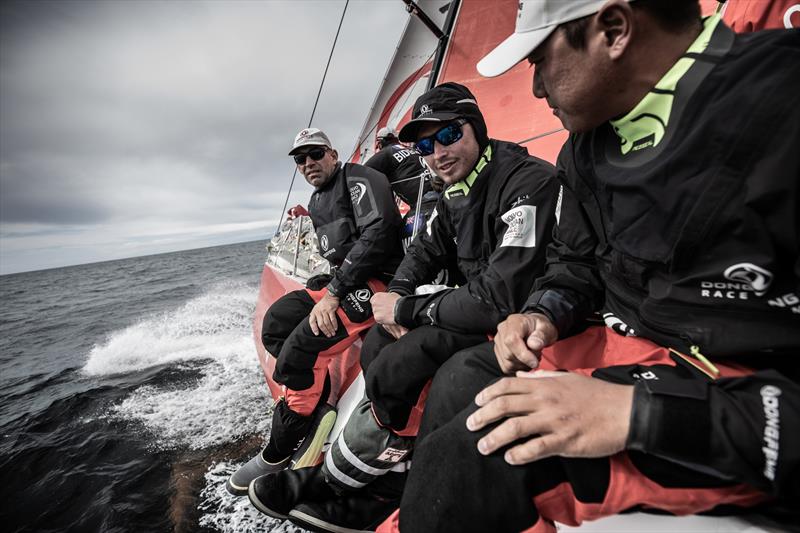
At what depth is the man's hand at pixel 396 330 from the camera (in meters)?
1.66

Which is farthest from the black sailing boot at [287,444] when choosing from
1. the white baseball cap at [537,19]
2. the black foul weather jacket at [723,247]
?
the white baseball cap at [537,19]

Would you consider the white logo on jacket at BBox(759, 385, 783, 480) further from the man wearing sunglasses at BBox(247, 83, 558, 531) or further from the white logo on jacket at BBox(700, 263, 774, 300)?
the man wearing sunglasses at BBox(247, 83, 558, 531)

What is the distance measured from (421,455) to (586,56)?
1039 mm

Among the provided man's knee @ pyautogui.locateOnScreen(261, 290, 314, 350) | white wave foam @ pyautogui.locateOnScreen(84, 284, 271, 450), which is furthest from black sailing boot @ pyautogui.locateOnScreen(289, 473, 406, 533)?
white wave foam @ pyautogui.locateOnScreen(84, 284, 271, 450)

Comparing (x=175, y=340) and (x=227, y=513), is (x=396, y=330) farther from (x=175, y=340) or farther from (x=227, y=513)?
(x=175, y=340)

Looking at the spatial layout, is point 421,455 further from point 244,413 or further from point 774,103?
point 244,413

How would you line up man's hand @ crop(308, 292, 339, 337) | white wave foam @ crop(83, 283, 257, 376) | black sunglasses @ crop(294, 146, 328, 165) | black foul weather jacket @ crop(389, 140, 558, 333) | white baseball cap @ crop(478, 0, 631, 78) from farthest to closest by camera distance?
1. white wave foam @ crop(83, 283, 257, 376)
2. black sunglasses @ crop(294, 146, 328, 165)
3. man's hand @ crop(308, 292, 339, 337)
4. black foul weather jacket @ crop(389, 140, 558, 333)
5. white baseball cap @ crop(478, 0, 631, 78)

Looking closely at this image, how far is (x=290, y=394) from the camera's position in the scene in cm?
222

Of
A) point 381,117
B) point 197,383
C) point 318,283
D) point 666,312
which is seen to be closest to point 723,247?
point 666,312

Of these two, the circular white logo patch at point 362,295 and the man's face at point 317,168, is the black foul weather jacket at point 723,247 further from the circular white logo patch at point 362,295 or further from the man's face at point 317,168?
the man's face at point 317,168

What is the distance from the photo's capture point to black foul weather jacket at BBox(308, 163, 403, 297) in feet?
7.75

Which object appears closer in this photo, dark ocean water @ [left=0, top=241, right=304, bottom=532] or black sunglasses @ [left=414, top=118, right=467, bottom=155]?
black sunglasses @ [left=414, top=118, right=467, bottom=155]

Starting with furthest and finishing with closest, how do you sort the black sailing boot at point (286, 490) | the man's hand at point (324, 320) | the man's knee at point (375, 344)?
the man's hand at point (324, 320) → the man's knee at point (375, 344) → the black sailing boot at point (286, 490)

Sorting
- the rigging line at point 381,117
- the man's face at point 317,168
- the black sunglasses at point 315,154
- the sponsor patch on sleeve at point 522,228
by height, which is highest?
the rigging line at point 381,117
